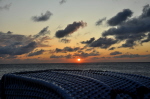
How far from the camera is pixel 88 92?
82.6 ft

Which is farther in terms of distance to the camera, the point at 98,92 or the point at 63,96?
the point at 98,92

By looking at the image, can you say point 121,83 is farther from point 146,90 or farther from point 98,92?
point 98,92

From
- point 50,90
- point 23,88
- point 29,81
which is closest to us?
point 50,90

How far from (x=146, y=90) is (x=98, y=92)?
8.26 metres

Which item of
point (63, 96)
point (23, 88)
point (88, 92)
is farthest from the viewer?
point (23, 88)

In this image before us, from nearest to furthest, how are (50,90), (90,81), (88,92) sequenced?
1. (88,92)
2. (50,90)
3. (90,81)

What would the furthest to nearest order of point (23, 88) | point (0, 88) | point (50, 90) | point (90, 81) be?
point (0, 88), point (23, 88), point (90, 81), point (50, 90)

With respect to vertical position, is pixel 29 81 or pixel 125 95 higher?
pixel 29 81

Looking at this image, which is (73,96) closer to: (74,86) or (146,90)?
(74,86)

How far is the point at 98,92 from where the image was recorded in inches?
1005

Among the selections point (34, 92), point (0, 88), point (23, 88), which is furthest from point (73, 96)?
point (0, 88)

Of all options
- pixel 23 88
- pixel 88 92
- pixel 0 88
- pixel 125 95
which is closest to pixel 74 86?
pixel 88 92

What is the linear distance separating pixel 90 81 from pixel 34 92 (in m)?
10.3

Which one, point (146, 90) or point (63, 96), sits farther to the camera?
point (146, 90)
